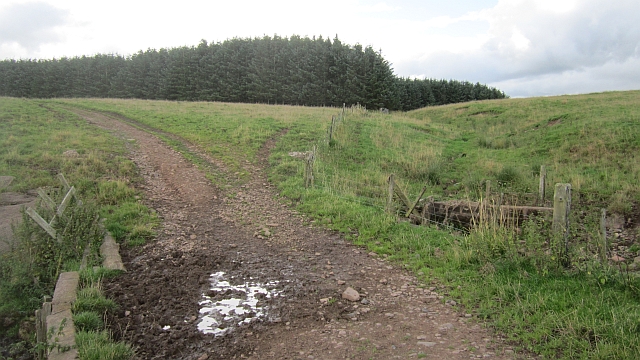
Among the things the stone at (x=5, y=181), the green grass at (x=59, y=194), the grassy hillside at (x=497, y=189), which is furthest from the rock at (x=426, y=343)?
the stone at (x=5, y=181)

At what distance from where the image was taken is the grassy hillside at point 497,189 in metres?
5.23

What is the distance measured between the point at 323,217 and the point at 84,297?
5731mm

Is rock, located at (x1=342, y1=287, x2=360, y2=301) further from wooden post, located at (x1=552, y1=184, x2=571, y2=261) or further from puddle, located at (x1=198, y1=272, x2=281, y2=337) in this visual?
wooden post, located at (x1=552, y1=184, x2=571, y2=261)

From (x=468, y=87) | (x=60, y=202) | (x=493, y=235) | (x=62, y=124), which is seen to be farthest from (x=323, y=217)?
(x=468, y=87)

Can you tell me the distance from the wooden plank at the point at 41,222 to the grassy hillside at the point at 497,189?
19.1 feet

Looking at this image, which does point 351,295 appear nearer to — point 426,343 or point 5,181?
point 426,343

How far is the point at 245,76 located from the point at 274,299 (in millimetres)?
57653

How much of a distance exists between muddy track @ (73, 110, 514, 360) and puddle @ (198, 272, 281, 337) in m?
0.02

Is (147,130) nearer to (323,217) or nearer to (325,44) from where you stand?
(323,217)

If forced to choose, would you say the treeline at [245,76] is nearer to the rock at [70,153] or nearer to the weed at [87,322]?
the rock at [70,153]

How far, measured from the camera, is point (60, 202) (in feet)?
31.7

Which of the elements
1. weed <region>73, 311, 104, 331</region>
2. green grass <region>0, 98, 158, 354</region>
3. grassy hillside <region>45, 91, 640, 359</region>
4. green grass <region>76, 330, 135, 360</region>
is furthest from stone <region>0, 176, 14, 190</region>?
green grass <region>76, 330, 135, 360</region>

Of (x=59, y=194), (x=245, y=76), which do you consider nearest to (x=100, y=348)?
(x=59, y=194)

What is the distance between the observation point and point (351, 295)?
252 inches
